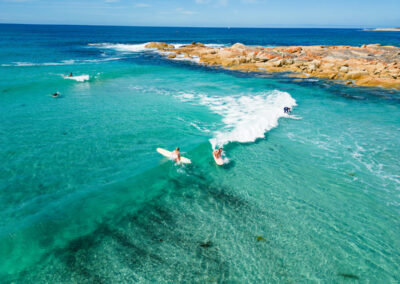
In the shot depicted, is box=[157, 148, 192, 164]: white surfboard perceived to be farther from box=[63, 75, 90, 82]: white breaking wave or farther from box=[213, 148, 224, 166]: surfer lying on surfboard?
box=[63, 75, 90, 82]: white breaking wave

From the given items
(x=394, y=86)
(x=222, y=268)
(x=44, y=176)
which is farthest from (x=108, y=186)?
(x=394, y=86)

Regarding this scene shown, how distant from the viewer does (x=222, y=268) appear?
29.0ft

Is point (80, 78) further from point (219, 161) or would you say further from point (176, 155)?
point (219, 161)

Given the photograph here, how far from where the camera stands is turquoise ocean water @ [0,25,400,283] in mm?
8969

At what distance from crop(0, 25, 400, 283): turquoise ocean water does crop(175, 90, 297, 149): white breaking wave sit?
8.8 inches

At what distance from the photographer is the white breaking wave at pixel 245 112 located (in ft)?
64.6

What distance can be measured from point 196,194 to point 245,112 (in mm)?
15164

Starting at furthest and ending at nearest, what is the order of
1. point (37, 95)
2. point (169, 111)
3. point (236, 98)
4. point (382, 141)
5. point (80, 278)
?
point (236, 98), point (37, 95), point (169, 111), point (382, 141), point (80, 278)

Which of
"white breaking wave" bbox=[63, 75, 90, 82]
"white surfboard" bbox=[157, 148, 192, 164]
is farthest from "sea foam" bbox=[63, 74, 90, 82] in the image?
"white surfboard" bbox=[157, 148, 192, 164]

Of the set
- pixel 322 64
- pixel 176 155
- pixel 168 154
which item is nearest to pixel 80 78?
pixel 168 154

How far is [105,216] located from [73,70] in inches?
1627

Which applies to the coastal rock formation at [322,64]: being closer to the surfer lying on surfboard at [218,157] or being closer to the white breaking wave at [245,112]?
the white breaking wave at [245,112]

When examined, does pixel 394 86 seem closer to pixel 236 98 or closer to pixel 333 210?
pixel 236 98

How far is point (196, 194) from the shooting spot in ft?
41.6
